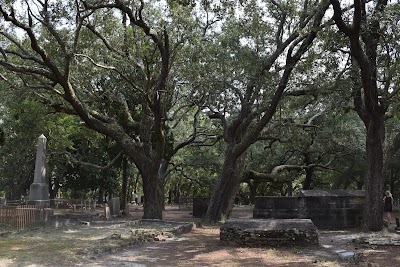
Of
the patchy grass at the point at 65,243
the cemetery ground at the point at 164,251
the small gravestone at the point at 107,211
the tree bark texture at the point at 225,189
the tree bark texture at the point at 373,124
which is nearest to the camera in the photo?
the patchy grass at the point at 65,243

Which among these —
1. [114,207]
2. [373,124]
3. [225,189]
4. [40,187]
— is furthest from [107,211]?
[373,124]

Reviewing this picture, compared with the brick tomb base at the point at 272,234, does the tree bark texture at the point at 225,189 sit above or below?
above

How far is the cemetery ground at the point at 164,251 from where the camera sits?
9547mm

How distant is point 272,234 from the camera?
40.1 feet

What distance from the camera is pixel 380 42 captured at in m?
14.8

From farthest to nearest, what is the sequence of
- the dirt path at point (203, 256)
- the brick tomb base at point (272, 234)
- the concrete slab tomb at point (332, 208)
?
the concrete slab tomb at point (332, 208) → the brick tomb base at point (272, 234) → the dirt path at point (203, 256)

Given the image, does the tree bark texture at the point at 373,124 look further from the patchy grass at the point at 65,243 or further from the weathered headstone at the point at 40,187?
the weathered headstone at the point at 40,187

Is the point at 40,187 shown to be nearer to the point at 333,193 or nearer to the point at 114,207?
the point at 114,207

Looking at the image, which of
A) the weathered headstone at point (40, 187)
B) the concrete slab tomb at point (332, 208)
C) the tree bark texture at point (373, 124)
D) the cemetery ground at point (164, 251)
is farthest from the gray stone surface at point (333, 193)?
the weathered headstone at point (40, 187)

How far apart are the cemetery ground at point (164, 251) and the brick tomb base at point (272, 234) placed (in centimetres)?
28

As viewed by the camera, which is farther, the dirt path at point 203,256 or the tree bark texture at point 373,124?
the tree bark texture at point 373,124

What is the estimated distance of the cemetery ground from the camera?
9547mm

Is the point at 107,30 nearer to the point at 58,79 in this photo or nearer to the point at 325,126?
the point at 58,79

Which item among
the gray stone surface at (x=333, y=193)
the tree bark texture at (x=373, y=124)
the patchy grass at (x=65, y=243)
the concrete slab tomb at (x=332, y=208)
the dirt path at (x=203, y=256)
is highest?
the tree bark texture at (x=373, y=124)
